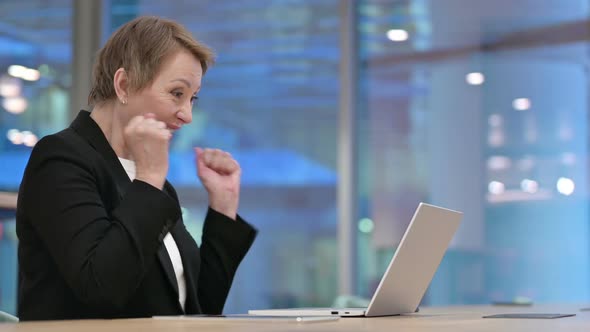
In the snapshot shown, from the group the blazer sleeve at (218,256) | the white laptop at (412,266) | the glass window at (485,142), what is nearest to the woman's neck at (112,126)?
the blazer sleeve at (218,256)

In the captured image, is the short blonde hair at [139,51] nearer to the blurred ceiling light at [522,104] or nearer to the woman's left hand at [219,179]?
the woman's left hand at [219,179]

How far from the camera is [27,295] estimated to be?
1.93 m

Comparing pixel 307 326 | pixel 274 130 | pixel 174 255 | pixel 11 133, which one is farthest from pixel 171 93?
pixel 274 130

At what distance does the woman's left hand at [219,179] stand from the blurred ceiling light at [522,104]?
4425mm

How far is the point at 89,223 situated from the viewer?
1.82 m

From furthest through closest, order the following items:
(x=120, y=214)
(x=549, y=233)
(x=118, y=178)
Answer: (x=549, y=233) → (x=118, y=178) → (x=120, y=214)

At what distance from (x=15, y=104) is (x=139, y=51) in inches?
158

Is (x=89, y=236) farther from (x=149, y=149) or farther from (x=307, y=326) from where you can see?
(x=307, y=326)

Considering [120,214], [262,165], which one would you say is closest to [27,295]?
[120,214]

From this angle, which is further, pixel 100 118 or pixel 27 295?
pixel 100 118

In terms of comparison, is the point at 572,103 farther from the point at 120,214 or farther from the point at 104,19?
the point at 120,214

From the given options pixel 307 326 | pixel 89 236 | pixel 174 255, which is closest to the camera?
pixel 307 326

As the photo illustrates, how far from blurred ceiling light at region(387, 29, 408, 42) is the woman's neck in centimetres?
476

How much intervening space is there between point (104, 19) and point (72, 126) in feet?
14.9
